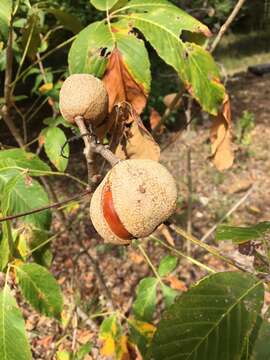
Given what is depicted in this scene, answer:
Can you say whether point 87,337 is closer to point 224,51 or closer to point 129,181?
point 129,181

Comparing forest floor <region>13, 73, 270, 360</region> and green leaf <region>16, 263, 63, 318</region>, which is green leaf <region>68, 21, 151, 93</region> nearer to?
green leaf <region>16, 263, 63, 318</region>

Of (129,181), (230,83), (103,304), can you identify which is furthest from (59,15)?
(230,83)

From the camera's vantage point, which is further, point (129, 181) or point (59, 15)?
point (59, 15)

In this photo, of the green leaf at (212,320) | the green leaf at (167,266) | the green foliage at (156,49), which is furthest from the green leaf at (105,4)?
the green leaf at (167,266)

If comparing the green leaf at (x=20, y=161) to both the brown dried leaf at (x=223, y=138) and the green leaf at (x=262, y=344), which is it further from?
the green leaf at (x=262, y=344)

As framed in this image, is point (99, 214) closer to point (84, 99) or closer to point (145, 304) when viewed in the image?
point (84, 99)

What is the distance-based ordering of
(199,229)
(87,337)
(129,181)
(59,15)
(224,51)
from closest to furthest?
(129,181) → (59,15) → (87,337) → (199,229) → (224,51)

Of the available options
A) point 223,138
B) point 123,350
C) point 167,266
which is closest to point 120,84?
point 223,138
